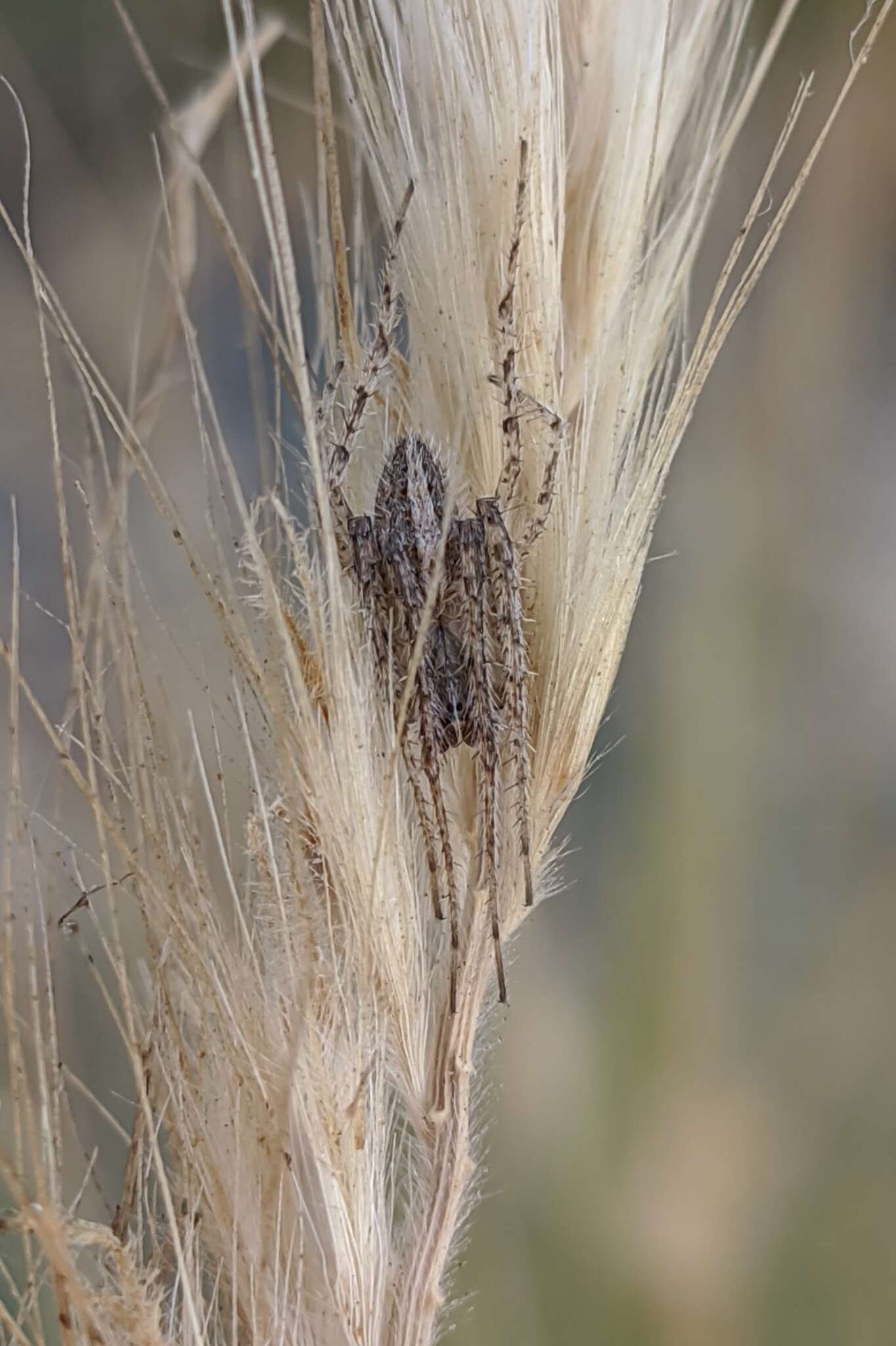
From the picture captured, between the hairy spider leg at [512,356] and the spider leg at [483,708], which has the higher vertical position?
the hairy spider leg at [512,356]

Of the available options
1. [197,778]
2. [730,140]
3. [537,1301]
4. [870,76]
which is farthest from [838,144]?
[537,1301]

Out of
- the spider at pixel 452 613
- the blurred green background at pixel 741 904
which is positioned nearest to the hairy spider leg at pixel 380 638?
the spider at pixel 452 613

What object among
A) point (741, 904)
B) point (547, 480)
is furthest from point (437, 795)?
point (741, 904)

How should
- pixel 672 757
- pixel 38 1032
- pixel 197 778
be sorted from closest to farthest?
pixel 38 1032 < pixel 197 778 < pixel 672 757

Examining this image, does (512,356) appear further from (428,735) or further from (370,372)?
(428,735)

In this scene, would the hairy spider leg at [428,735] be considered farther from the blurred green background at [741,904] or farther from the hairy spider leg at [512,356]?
the blurred green background at [741,904]

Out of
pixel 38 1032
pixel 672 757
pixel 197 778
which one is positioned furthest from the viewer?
pixel 672 757

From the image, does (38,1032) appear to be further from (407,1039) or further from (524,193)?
(524,193)
